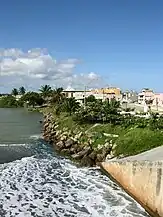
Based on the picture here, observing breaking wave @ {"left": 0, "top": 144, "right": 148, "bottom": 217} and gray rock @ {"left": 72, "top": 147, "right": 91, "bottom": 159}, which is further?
gray rock @ {"left": 72, "top": 147, "right": 91, "bottom": 159}

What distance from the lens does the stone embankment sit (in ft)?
111

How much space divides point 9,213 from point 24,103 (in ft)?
393

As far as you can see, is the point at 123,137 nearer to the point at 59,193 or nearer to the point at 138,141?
the point at 138,141

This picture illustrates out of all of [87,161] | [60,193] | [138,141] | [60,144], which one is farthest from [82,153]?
[60,193]

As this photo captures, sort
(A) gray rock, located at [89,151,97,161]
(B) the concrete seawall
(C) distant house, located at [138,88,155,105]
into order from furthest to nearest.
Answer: (C) distant house, located at [138,88,155,105], (A) gray rock, located at [89,151,97,161], (B) the concrete seawall

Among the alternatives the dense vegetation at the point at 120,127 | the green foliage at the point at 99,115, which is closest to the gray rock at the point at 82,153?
the dense vegetation at the point at 120,127

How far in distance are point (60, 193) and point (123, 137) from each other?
47.5 ft

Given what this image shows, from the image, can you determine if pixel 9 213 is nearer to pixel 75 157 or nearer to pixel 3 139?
pixel 75 157

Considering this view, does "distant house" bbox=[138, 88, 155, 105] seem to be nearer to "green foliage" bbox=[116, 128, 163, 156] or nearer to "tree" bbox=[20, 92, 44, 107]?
"tree" bbox=[20, 92, 44, 107]

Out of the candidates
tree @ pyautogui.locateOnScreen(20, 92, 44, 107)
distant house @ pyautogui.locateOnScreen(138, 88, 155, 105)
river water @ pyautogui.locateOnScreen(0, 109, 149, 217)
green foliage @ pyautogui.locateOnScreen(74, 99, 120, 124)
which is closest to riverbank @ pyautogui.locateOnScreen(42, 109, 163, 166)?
green foliage @ pyautogui.locateOnScreen(74, 99, 120, 124)

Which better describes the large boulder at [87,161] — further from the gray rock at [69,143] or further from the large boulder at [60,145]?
the large boulder at [60,145]

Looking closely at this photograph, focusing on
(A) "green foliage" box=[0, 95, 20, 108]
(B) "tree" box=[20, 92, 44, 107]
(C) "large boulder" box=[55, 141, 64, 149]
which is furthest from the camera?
(A) "green foliage" box=[0, 95, 20, 108]

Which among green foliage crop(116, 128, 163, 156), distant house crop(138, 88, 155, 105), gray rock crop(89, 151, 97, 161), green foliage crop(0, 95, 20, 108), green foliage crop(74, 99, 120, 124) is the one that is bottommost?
gray rock crop(89, 151, 97, 161)

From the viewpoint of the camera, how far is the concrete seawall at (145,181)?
1980 cm
